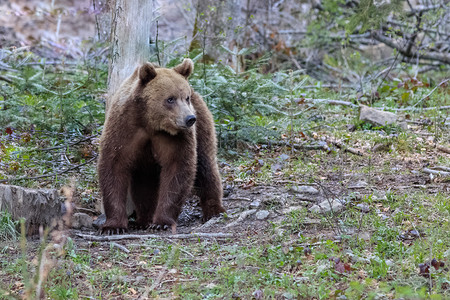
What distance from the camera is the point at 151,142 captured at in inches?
221

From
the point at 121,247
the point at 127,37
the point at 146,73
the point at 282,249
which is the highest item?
the point at 127,37

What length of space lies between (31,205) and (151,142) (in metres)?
1.40

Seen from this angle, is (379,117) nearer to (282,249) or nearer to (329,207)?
(329,207)

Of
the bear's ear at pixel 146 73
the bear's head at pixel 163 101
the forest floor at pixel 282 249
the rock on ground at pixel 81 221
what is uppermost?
the bear's ear at pixel 146 73

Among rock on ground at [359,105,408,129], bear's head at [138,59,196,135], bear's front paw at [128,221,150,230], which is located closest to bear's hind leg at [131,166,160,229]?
bear's front paw at [128,221,150,230]

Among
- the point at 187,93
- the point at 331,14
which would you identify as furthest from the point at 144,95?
the point at 331,14

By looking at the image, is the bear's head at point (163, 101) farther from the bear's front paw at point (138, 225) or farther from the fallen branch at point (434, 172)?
the fallen branch at point (434, 172)

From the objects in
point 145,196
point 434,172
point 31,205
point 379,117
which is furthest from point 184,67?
point 379,117

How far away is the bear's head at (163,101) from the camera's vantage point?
5363 mm

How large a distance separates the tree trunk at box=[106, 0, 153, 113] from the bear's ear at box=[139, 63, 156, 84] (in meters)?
0.81

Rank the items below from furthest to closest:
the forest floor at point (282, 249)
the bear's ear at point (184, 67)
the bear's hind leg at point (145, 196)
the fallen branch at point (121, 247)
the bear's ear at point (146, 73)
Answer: the bear's hind leg at point (145, 196) → the bear's ear at point (184, 67) → the bear's ear at point (146, 73) → the fallen branch at point (121, 247) → the forest floor at point (282, 249)

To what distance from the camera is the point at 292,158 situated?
761cm

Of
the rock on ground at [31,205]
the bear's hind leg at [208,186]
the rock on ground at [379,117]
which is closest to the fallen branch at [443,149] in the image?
the rock on ground at [379,117]

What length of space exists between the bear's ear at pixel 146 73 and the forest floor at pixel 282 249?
1641 millimetres
